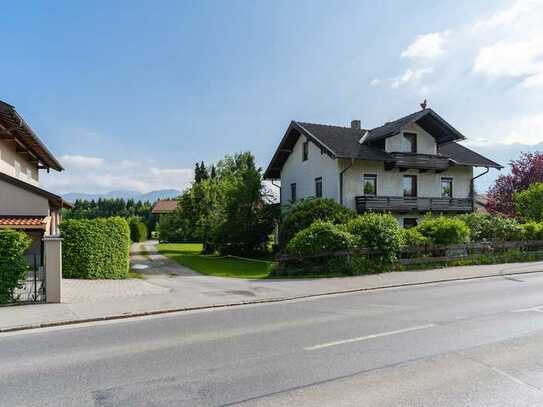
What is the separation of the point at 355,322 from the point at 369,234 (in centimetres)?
910

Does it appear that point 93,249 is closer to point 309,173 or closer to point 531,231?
point 309,173

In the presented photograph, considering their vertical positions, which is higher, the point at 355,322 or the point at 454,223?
the point at 454,223

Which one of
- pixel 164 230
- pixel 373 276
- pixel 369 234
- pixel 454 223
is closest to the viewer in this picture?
pixel 373 276

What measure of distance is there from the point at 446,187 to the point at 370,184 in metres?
6.86

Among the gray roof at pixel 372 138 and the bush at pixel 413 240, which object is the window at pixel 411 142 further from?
the bush at pixel 413 240

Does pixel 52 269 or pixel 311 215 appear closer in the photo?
pixel 52 269

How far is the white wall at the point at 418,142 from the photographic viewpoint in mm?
27422

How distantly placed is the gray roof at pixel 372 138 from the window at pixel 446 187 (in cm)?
154

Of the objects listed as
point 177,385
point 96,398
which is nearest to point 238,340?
point 177,385

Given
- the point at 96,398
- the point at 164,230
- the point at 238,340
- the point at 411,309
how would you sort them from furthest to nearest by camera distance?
1. the point at 164,230
2. the point at 411,309
3. the point at 238,340
4. the point at 96,398

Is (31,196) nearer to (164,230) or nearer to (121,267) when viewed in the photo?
(121,267)

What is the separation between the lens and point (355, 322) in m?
8.15

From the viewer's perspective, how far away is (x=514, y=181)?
36250mm

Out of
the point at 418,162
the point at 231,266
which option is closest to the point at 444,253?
the point at 418,162
